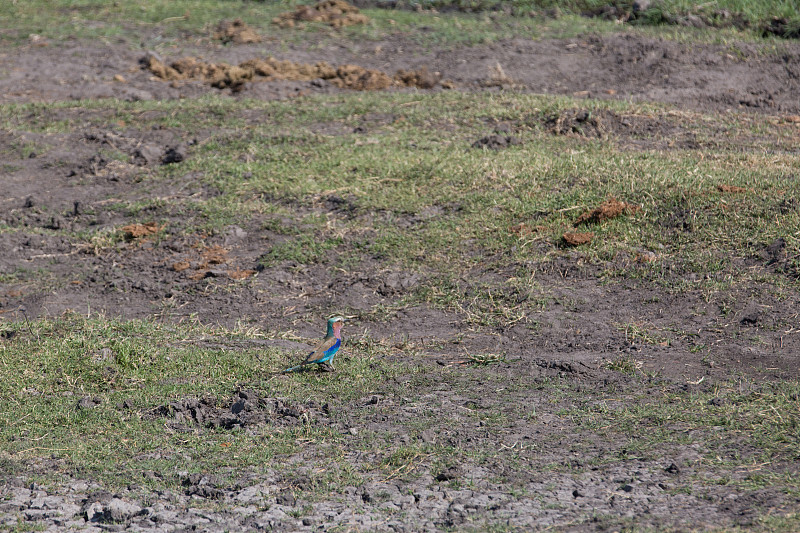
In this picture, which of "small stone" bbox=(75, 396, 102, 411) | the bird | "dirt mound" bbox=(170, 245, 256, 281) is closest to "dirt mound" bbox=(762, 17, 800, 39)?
"dirt mound" bbox=(170, 245, 256, 281)

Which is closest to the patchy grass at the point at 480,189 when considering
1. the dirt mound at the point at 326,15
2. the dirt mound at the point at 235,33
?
the dirt mound at the point at 235,33

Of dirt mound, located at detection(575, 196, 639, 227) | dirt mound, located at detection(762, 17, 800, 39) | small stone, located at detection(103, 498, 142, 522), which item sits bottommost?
small stone, located at detection(103, 498, 142, 522)

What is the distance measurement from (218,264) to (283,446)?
3.15m

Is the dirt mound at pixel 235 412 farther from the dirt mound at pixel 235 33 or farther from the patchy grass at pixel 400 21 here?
the dirt mound at pixel 235 33

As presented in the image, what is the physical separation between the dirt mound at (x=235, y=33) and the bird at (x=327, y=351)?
8533mm

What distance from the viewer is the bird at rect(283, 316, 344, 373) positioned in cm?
568

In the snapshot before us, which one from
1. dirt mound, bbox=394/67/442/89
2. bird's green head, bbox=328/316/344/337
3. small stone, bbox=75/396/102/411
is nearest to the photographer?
small stone, bbox=75/396/102/411

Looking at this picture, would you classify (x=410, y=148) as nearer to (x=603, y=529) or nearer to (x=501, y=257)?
(x=501, y=257)

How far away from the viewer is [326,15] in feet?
46.6

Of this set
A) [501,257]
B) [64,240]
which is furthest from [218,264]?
[501,257]

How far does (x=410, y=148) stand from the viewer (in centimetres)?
945

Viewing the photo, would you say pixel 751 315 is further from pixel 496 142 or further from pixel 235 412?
pixel 496 142

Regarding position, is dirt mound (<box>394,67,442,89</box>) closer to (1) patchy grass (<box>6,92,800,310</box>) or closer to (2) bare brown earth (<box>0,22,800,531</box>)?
(2) bare brown earth (<box>0,22,800,531</box>)

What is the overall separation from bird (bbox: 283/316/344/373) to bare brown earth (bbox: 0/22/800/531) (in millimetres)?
Result: 474
